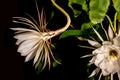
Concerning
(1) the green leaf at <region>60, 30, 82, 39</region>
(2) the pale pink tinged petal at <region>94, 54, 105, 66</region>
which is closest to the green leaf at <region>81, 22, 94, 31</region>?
(1) the green leaf at <region>60, 30, 82, 39</region>

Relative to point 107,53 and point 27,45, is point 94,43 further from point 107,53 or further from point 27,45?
point 27,45

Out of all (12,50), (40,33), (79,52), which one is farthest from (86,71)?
(12,50)

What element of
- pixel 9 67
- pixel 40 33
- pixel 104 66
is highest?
pixel 40 33

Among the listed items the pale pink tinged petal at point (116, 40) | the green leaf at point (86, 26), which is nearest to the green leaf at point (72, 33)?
the green leaf at point (86, 26)

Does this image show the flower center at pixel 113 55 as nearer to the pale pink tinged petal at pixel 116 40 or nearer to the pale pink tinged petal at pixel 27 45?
the pale pink tinged petal at pixel 116 40

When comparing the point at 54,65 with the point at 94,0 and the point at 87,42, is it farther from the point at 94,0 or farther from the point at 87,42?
the point at 94,0

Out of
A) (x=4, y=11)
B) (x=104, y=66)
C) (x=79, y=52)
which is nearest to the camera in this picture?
(x=104, y=66)

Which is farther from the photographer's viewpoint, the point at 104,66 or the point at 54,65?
the point at 54,65
